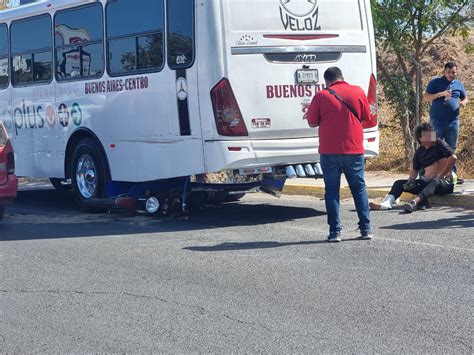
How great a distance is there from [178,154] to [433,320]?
5.38m

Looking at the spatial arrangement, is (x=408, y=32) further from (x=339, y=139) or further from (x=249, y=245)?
(x=249, y=245)

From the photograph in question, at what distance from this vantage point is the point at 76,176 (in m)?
13.5

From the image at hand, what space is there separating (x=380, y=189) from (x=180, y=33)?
416cm

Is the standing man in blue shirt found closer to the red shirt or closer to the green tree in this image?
the green tree

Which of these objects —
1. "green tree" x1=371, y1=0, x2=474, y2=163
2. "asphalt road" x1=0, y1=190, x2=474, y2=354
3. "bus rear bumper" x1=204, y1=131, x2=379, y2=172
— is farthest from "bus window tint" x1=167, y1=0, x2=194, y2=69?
"green tree" x1=371, y1=0, x2=474, y2=163

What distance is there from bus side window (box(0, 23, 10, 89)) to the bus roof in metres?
0.19

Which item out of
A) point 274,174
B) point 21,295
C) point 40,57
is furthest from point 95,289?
point 40,57

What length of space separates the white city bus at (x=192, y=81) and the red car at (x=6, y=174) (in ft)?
4.24

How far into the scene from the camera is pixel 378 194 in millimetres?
13516

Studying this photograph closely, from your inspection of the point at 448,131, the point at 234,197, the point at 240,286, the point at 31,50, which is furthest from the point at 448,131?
the point at 31,50

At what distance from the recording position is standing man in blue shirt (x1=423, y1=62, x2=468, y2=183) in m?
13.1

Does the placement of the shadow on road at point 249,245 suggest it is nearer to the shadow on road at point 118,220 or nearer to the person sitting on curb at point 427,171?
the shadow on road at point 118,220

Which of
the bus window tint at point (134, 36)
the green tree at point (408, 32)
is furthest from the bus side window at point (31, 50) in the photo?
the green tree at point (408, 32)

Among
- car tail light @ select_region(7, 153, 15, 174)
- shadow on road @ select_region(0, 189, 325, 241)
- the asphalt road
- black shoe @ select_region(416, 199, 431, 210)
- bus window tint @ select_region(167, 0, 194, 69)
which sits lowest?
the asphalt road
